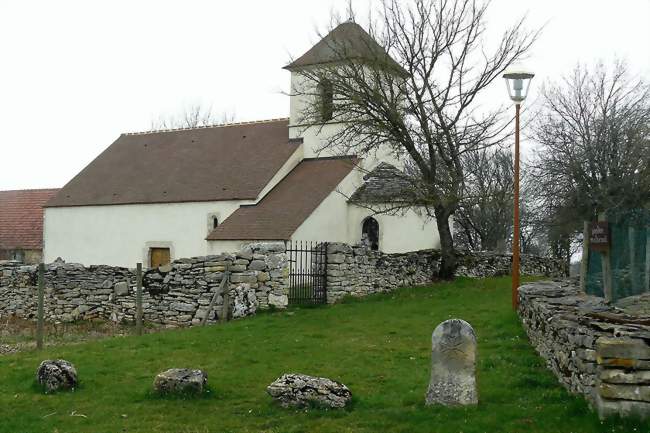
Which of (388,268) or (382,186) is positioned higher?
(382,186)

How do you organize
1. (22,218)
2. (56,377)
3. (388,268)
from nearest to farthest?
(56,377)
(388,268)
(22,218)

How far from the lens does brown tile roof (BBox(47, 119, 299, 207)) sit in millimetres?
32500

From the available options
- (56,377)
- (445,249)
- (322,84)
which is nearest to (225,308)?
(56,377)

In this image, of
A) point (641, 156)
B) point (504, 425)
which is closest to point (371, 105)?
point (641, 156)

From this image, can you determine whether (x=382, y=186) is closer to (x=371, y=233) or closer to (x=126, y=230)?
(x=371, y=233)

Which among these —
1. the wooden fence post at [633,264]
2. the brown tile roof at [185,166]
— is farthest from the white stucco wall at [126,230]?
the wooden fence post at [633,264]

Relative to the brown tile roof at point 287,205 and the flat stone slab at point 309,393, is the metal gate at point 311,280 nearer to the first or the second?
the brown tile roof at point 287,205

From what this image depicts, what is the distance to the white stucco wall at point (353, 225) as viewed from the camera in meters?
27.9

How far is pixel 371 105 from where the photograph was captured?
2464 cm

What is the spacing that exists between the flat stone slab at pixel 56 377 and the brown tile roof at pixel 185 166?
20.6 meters

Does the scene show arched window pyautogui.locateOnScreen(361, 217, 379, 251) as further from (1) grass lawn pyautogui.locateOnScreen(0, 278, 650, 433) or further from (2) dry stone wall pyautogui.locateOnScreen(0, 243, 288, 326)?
(1) grass lawn pyautogui.locateOnScreen(0, 278, 650, 433)

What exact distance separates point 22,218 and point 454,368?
3920 cm

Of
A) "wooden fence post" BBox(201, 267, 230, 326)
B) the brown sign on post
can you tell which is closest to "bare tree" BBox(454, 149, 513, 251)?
"wooden fence post" BBox(201, 267, 230, 326)

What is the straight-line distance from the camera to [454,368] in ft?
28.2
